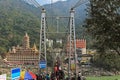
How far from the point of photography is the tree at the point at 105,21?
57.3 feet

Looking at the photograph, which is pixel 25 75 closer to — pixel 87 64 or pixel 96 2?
pixel 96 2

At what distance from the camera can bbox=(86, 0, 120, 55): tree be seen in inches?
688

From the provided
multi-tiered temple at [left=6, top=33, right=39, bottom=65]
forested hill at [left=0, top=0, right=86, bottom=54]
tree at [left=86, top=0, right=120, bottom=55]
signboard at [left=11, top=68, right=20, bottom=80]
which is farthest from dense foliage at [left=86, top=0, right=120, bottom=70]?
forested hill at [left=0, top=0, right=86, bottom=54]

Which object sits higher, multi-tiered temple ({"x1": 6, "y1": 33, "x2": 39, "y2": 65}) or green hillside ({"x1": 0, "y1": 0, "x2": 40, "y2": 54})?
green hillside ({"x1": 0, "y1": 0, "x2": 40, "y2": 54})

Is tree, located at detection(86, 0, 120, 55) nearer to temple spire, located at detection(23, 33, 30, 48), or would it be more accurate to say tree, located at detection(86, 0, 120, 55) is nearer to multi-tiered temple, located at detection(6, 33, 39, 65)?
multi-tiered temple, located at detection(6, 33, 39, 65)

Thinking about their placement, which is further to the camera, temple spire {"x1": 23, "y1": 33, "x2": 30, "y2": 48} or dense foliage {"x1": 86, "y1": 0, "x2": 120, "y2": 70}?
temple spire {"x1": 23, "y1": 33, "x2": 30, "y2": 48}

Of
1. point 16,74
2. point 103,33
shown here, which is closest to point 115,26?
point 103,33

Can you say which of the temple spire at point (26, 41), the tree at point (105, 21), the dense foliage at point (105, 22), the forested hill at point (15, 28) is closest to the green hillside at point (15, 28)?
the forested hill at point (15, 28)

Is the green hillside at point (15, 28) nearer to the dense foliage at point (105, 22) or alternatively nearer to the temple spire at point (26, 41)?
the temple spire at point (26, 41)

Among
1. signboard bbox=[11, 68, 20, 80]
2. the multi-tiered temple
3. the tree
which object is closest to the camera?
signboard bbox=[11, 68, 20, 80]

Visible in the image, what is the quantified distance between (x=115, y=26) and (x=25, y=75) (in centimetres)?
426

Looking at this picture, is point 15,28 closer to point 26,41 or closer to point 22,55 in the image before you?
point 26,41

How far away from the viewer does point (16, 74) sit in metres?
11.0

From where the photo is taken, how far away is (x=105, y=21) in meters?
17.7
